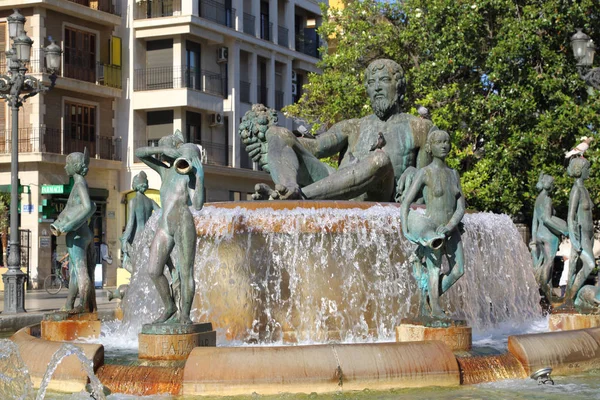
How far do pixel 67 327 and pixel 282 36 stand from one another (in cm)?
3976

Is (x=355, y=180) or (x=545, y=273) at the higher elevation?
(x=355, y=180)

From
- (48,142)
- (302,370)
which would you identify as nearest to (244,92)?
(48,142)

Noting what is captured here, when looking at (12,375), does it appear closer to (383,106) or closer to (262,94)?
(383,106)

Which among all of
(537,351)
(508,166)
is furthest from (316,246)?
(508,166)

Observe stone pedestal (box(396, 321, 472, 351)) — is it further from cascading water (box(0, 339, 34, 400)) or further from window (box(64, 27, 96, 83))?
window (box(64, 27, 96, 83))

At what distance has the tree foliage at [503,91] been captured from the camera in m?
27.2

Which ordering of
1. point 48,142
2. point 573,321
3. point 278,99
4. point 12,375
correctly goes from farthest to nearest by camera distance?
1. point 278,99
2. point 48,142
3. point 573,321
4. point 12,375

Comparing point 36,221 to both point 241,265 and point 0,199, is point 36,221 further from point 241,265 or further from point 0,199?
point 241,265

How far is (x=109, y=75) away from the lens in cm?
4253

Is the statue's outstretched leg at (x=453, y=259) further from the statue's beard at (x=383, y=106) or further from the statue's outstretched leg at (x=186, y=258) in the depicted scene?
the statue's beard at (x=383, y=106)

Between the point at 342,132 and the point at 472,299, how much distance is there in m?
2.73

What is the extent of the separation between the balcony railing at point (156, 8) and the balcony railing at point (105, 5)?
0.70m

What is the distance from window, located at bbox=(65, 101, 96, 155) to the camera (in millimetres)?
40344

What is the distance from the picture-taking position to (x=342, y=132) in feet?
44.3
